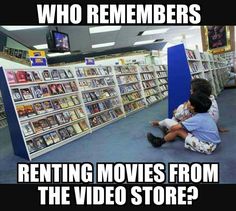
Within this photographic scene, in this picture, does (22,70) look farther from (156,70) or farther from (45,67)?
(156,70)

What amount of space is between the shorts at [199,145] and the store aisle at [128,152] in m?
0.07

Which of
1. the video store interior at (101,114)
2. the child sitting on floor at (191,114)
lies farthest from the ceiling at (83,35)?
the child sitting on floor at (191,114)

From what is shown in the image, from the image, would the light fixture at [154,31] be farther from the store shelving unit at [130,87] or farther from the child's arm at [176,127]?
the child's arm at [176,127]

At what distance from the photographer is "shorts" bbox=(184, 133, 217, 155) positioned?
3.01 m

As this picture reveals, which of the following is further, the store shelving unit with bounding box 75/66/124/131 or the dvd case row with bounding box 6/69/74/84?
the store shelving unit with bounding box 75/66/124/131

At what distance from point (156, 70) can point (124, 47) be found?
14.0ft

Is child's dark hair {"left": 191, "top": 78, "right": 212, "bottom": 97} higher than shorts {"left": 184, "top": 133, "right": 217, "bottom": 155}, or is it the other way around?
child's dark hair {"left": 191, "top": 78, "right": 212, "bottom": 97}

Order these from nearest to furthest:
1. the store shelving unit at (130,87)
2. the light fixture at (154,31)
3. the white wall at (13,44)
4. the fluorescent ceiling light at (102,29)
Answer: the store shelving unit at (130,87) → the white wall at (13,44) → the fluorescent ceiling light at (102,29) → the light fixture at (154,31)

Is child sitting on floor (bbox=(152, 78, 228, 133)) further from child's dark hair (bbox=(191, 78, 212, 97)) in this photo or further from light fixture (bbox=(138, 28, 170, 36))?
light fixture (bbox=(138, 28, 170, 36))

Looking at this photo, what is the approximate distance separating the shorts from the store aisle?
7 cm

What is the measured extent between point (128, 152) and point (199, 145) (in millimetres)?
1005

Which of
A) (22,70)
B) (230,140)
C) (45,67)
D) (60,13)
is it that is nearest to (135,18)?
(60,13)

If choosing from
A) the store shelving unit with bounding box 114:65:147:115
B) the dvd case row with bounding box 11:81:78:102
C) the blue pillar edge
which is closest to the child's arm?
the blue pillar edge

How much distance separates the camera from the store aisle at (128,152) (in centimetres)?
293
